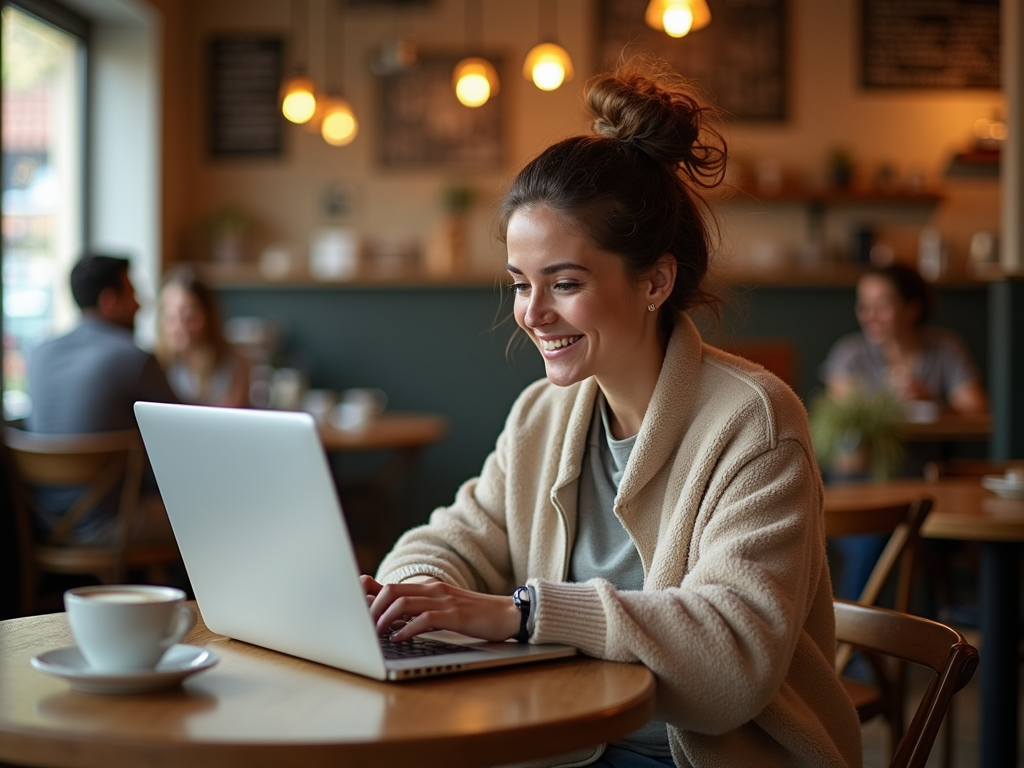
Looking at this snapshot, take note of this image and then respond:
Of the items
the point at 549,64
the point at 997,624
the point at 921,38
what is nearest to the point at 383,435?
the point at 549,64

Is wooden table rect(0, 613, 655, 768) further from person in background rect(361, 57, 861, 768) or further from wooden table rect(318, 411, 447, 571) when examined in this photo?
wooden table rect(318, 411, 447, 571)

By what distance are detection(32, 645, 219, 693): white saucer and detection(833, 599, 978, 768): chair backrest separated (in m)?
0.82

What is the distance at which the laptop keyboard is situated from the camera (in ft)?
3.99

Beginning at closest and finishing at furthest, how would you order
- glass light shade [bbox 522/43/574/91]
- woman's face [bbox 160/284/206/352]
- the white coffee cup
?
the white coffee cup, woman's face [bbox 160/284/206/352], glass light shade [bbox 522/43/574/91]

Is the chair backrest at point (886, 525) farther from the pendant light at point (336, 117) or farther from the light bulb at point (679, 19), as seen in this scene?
the pendant light at point (336, 117)

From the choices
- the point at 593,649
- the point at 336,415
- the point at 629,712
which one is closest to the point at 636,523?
the point at 593,649

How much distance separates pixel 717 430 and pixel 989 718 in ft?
4.75

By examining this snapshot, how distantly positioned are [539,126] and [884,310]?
2.82m

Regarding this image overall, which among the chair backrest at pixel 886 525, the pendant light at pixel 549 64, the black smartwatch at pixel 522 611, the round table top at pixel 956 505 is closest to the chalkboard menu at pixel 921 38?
the pendant light at pixel 549 64

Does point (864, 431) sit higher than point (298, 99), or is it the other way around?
point (298, 99)

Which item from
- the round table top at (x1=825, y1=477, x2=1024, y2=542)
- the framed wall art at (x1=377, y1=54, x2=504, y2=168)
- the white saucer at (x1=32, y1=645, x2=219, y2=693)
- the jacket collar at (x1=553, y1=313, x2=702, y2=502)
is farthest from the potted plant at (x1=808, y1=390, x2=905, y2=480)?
the framed wall art at (x1=377, y1=54, x2=504, y2=168)

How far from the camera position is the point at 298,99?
5398mm

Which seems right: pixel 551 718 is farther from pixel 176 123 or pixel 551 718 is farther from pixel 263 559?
pixel 176 123

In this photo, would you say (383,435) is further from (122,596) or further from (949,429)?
(122,596)
